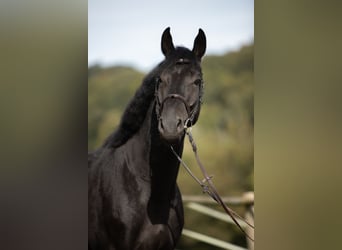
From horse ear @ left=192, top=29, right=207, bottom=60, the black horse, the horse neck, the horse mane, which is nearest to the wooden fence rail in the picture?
the black horse

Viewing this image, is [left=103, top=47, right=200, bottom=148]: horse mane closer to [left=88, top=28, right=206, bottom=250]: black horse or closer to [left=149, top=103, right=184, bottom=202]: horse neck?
[left=88, top=28, right=206, bottom=250]: black horse

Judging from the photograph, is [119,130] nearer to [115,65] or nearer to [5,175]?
[115,65]

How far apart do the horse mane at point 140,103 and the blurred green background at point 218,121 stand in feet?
1.85

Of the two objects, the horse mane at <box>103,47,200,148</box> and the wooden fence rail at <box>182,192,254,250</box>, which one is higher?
the horse mane at <box>103,47,200,148</box>

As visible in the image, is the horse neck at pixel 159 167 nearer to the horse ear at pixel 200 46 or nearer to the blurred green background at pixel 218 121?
the horse ear at pixel 200 46

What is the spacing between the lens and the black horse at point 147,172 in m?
2.26

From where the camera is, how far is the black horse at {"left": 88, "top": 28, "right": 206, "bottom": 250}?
89.0 inches

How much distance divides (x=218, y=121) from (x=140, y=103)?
1014 millimetres

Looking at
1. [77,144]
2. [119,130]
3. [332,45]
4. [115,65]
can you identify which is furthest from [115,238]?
[332,45]

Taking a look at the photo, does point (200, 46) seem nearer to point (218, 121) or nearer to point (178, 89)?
point (178, 89)

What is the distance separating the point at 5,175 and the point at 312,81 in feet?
4.23

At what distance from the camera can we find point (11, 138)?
155 cm

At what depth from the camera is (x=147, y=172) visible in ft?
7.97

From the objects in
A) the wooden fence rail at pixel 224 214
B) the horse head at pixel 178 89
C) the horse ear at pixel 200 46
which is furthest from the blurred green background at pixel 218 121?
the horse head at pixel 178 89
